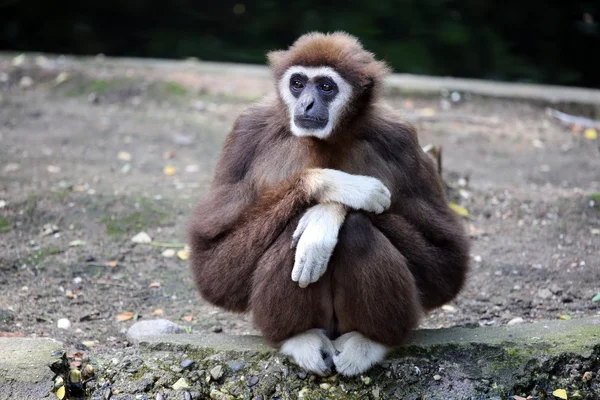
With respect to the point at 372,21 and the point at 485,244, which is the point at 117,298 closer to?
the point at 485,244

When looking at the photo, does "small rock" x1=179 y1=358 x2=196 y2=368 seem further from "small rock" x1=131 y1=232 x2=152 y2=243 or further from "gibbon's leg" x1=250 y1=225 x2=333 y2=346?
"small rock" x1=131 y1=232 x2=152 y2=243

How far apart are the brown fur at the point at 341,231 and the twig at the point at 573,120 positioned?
5.86m

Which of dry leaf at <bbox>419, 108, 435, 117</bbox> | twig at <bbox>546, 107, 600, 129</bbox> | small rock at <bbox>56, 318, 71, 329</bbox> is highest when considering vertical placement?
twig at <bbox>546, 107, 600, 129</bbox>

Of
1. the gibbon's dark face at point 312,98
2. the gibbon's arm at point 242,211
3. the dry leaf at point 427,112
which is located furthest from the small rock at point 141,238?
the dry leaf at point 427,112

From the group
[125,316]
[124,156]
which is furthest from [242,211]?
[124,156]

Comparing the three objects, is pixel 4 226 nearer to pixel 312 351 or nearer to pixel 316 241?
pixel 312 351

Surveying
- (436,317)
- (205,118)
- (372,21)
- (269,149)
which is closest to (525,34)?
(372,21)

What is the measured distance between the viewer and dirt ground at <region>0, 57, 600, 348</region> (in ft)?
21.0

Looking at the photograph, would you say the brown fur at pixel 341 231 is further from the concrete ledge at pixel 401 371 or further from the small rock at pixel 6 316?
the small rock at pixel 6 316

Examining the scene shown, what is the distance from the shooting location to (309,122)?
194 inches

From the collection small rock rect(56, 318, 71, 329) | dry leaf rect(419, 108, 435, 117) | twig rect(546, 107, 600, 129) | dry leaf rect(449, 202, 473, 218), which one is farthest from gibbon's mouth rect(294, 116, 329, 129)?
twig rect(546, 107, 600, 129)

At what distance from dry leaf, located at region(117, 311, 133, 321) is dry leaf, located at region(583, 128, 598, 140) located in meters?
6.63

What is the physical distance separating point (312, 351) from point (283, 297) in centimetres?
39

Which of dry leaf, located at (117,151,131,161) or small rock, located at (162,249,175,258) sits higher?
Answer: small rock, located at (162,249,175,258)
